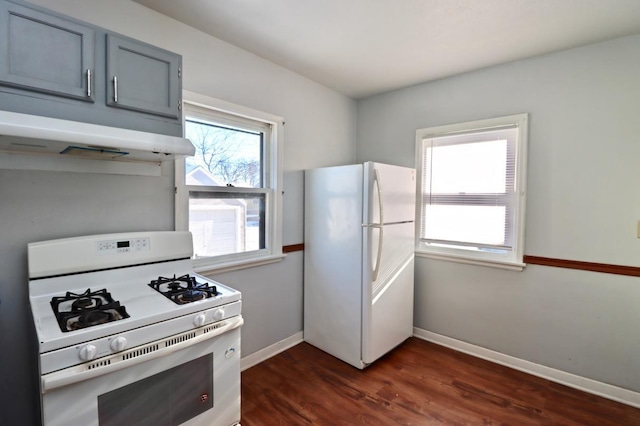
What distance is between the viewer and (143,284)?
1699 millimetres

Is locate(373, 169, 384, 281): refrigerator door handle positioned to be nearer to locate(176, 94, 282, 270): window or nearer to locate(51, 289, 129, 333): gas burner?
locate(176, 94, 282, 270): window

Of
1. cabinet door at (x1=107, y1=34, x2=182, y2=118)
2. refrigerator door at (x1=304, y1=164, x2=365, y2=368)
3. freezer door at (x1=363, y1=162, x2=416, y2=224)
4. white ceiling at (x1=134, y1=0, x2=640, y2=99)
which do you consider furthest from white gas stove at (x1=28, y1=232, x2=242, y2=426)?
white ceiling at (x1=134, y1=0, x2=640, y2=99)

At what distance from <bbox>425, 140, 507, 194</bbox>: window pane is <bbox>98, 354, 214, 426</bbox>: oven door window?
7.87 feet

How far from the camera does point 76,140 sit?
1237mm

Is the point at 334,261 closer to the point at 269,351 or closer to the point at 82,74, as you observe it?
the point at 269,351

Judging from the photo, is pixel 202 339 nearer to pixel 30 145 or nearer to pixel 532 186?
pixel 30 145

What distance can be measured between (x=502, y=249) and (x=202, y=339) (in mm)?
2391

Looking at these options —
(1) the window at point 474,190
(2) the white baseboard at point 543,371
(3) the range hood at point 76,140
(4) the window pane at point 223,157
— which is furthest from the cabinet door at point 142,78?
(2) the white baseboard at point 543,371

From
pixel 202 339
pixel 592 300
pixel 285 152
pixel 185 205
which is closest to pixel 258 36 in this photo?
pixel 285 152

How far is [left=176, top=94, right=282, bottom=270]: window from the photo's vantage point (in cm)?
216

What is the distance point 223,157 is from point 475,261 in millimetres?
2295

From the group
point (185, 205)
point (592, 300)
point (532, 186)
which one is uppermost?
point (532, 186)

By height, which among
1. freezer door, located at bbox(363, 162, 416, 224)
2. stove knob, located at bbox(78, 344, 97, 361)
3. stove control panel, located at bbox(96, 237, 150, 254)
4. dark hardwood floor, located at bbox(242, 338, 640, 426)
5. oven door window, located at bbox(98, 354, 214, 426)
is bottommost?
dark hardwood floor, located at bbox(242, 338, 640, 426)

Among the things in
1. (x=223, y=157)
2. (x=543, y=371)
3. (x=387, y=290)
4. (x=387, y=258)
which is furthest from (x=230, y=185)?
(x=543, y=371)
